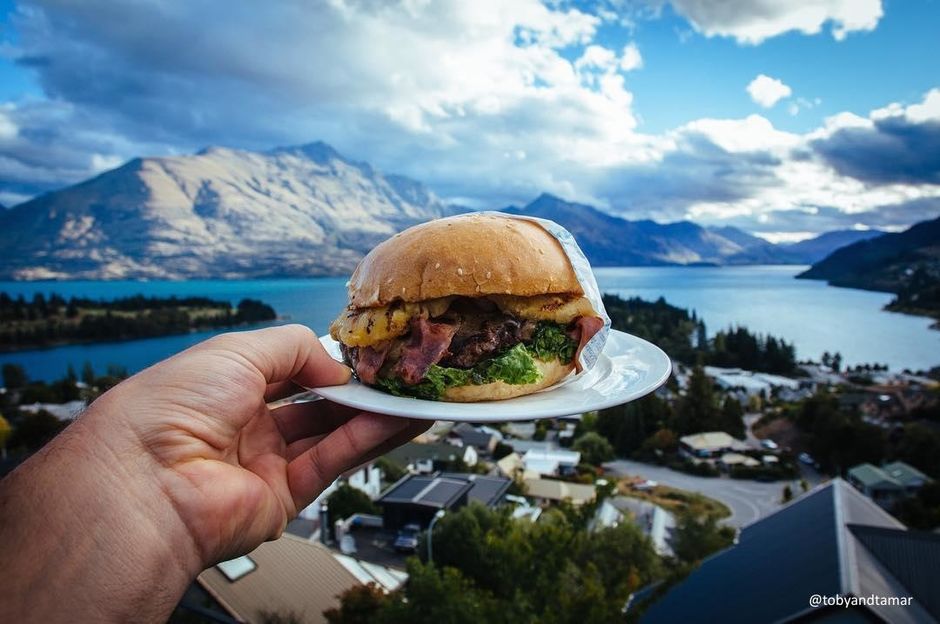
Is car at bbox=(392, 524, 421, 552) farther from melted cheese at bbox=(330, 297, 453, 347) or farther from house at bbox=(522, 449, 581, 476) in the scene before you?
melted cheese at bbox=(330, 297, 453, 347)

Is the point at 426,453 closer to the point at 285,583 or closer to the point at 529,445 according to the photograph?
the point at 529,445

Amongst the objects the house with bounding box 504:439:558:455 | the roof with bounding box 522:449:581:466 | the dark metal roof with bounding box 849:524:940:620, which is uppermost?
the dark metal roof with bounding box 849:524:940:620

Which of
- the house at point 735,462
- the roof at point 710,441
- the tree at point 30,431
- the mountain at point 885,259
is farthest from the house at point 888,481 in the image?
the mountain at point 885,259

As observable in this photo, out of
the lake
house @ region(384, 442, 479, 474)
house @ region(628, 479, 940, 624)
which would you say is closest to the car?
house @ region(628, 479, 940, 624)

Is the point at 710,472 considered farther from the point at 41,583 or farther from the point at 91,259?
the point at 91,259

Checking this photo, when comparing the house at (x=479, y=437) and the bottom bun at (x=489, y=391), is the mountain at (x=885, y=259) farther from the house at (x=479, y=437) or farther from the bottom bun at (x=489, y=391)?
the bottom bun at (x=489, y=391)

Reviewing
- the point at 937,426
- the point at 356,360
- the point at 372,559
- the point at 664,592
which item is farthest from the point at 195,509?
the point at 937,426
